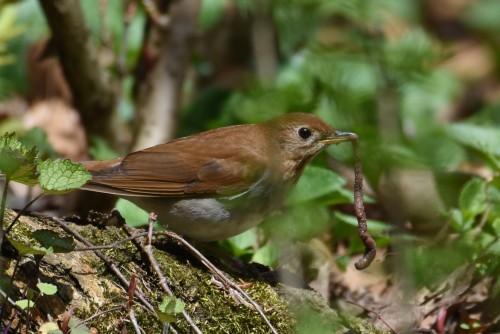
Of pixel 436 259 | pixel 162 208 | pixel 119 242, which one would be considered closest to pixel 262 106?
pixel 436 259

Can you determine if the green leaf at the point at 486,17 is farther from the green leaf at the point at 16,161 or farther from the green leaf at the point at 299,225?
the green leaf at the point at 16,161

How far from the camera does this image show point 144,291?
3.37m

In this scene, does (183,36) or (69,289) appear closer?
(69,289)

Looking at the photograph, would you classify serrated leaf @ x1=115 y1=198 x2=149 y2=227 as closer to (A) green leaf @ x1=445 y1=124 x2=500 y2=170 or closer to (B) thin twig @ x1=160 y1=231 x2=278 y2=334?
(B) thin twig @ x1=160 y1=231 x2=278 y2=334

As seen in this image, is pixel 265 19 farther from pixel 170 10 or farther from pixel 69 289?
pixel 170 10

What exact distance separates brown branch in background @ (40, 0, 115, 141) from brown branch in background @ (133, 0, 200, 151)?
0.31 meters

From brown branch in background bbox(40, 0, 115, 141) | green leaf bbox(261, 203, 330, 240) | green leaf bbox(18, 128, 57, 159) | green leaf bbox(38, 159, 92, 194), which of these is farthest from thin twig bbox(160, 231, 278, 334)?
brown branch in background bbox(40, 0, 115, 141)

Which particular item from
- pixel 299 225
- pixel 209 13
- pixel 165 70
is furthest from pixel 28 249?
pixel 209 13

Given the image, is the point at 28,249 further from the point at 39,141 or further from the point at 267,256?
the point at 39,141

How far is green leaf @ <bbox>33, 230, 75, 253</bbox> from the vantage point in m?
2.89

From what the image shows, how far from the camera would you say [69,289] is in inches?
125

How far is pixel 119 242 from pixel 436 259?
1272 mm

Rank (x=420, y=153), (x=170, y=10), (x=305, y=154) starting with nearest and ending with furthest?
(x=420, y=153), (x=305, y=154), (x=170, y=10)

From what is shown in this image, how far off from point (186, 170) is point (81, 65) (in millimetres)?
2296
